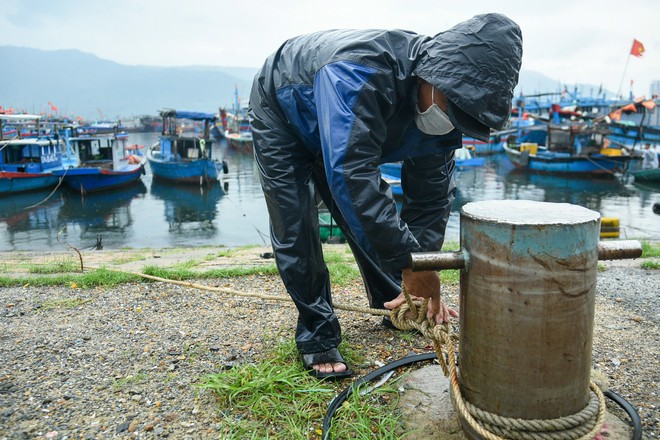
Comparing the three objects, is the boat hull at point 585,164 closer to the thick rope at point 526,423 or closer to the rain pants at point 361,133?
the rain pants at point 361,133

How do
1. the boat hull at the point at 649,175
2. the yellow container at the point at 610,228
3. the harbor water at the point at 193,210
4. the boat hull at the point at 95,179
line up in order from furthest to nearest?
the boat hull at the point at 649,175, the boat hull at the point at 95,179, the harbor water at the point at 193,210, the yellow container at the point at 610,228

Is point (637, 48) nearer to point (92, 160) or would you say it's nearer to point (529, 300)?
point (92, 160)

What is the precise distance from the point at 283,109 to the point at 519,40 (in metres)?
1.03

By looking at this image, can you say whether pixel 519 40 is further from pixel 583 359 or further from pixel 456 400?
pixel 456 400

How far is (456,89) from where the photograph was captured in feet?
5.73

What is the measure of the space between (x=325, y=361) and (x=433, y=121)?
1.25 metres

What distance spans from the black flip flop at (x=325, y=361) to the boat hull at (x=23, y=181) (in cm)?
2236

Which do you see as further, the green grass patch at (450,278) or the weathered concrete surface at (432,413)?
the green grass patch at (450,278)

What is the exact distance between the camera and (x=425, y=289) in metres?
2.18

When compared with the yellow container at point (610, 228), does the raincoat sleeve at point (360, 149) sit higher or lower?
higher

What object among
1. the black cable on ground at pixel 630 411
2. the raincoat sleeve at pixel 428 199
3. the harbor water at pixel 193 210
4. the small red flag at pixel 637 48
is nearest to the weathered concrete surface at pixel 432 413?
the black cable on ground at pixel 630 411

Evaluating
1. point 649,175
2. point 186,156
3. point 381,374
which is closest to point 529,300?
point 381,374

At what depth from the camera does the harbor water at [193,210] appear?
1530 cm

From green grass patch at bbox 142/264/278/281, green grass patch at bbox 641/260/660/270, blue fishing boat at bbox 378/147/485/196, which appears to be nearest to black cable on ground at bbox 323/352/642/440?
green grass patch at bbox 142/264/278/281
